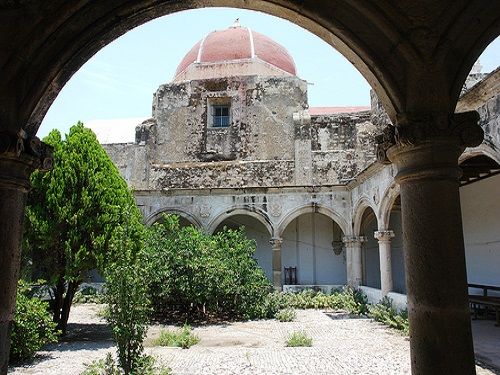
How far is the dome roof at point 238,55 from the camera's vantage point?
19.0m

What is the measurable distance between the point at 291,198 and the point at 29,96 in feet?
41.1

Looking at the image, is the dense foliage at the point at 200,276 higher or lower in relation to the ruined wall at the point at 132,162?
lower

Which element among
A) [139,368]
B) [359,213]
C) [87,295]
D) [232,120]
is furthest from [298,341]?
→ [232,120]

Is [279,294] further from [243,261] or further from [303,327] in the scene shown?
[303,327]

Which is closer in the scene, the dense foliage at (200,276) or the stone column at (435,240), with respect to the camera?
the stone column at (435,240)

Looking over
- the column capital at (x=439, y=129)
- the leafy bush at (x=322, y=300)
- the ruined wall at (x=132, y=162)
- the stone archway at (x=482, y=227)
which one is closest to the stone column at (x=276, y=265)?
the leafy bush at (x=322, y=300)

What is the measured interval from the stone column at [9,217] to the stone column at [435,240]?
2.32m

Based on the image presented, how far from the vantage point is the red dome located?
63.7ft

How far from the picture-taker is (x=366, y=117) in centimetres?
1675

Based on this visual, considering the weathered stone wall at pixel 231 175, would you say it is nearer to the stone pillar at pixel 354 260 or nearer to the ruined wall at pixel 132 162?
the ruined wall at pixel 132 162

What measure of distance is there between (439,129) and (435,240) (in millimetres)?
657

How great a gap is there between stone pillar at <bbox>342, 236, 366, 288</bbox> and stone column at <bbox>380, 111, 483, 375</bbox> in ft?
38.2

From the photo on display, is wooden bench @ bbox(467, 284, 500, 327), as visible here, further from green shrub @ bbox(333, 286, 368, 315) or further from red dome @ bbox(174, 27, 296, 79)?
red dome @ bbox(174, 27, 296, 79)

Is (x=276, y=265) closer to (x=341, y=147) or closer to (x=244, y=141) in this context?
(x=341, y=147)
